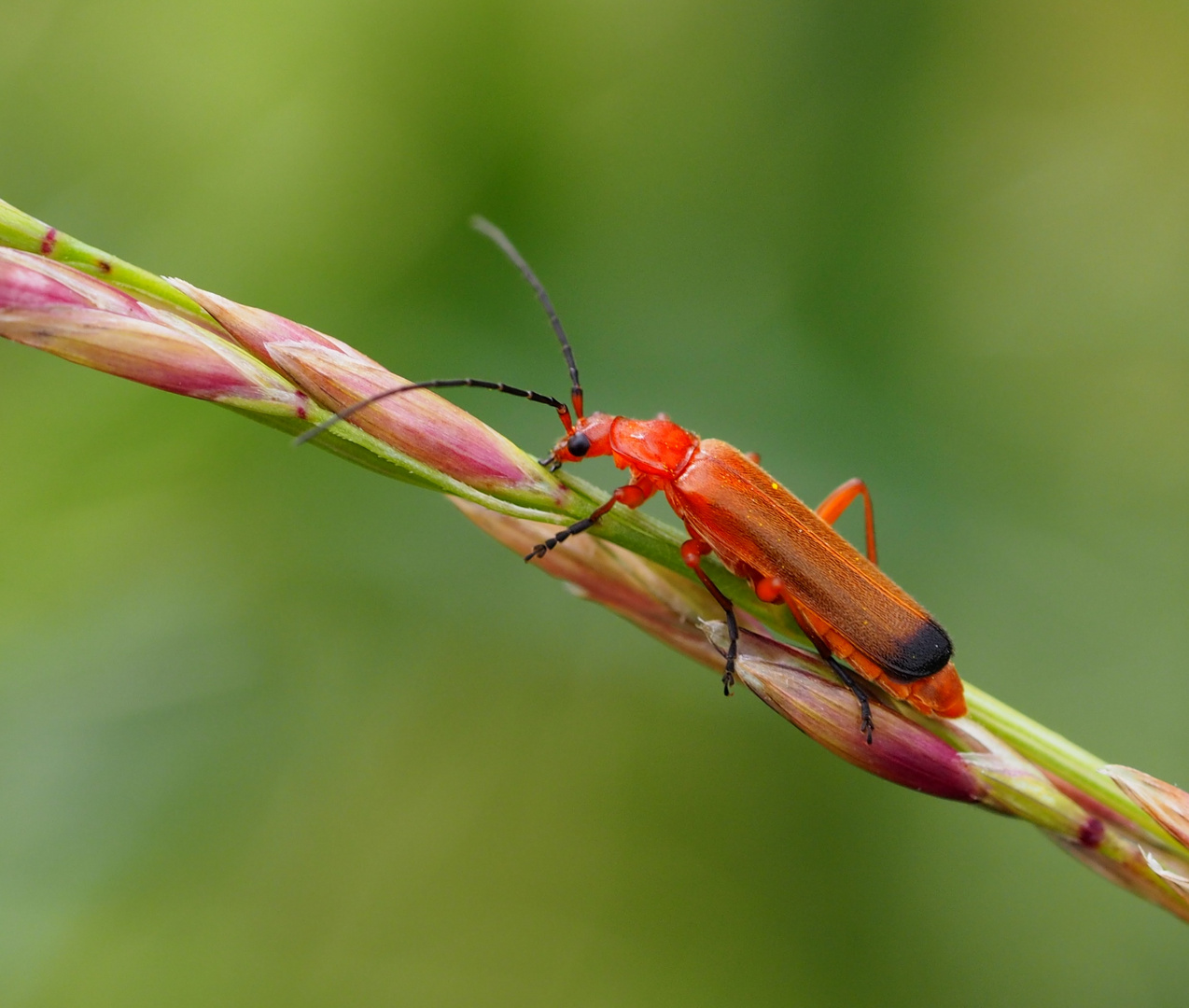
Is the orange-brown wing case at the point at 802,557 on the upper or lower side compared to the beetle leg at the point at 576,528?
upper

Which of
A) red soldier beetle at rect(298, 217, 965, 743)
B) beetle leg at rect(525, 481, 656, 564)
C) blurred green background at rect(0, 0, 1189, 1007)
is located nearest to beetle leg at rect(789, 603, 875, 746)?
red soldier beetle at rect(298, 217, 965, 743)

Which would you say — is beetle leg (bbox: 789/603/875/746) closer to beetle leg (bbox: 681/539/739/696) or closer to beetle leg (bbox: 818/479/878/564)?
beetle leg (bbox: 681/539/739/696)

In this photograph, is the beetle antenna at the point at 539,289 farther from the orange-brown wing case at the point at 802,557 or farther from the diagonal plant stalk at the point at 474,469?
the diagonal plant stalk at the point at 474,469

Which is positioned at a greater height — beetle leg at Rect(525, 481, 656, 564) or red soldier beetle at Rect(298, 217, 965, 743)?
red soldier beetle at Rect(298, 217, 965, 743)

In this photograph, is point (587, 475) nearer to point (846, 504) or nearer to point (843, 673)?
point (846, 504)

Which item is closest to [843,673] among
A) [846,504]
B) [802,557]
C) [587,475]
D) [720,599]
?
[720,599]

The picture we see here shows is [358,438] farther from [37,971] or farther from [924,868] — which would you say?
[924,868]

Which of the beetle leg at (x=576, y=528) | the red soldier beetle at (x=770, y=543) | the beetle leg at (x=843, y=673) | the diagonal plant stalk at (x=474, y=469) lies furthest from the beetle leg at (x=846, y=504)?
the diagonal plant stalk at (x=474, y=469)

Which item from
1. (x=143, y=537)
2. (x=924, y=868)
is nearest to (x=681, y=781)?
(x=924, y=868)
